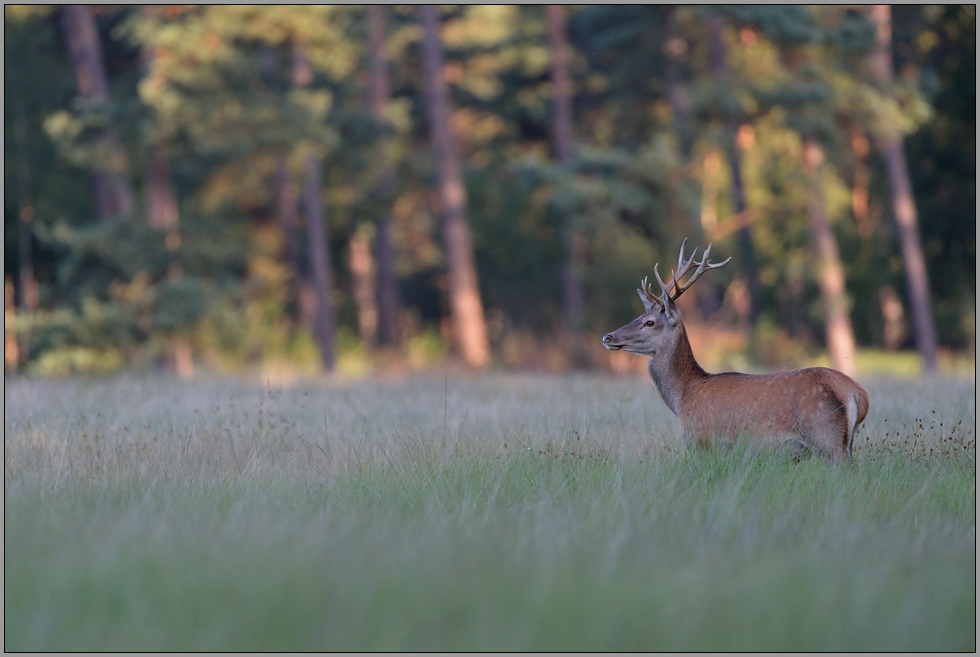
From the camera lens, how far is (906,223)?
661 inches

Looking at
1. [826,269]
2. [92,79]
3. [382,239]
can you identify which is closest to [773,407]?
[826,269]

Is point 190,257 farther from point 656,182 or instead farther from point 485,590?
point 485,590

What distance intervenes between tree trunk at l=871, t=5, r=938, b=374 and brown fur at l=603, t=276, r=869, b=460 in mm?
12016

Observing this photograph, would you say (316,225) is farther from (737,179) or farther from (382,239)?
(737,179)

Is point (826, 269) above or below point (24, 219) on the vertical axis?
below

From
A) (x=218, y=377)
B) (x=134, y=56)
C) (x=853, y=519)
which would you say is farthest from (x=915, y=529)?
(x=134, y=56)

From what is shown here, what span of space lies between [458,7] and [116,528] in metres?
22.6

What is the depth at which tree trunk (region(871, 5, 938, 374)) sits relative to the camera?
16812mm

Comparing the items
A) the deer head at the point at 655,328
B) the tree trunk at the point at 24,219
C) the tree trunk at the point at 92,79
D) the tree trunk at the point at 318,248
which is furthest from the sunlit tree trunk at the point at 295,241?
the deer head at the point at 655,328

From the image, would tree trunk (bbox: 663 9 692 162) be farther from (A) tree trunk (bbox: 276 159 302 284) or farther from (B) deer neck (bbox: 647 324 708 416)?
(B) deer neck (bbox: 647 324 708 416)

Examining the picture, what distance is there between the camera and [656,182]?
1812 centimetres

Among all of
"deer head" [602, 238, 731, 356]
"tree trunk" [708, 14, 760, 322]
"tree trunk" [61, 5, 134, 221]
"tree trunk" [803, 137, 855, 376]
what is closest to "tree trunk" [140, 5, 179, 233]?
"tree trunk" [61, 5, 134, 221]

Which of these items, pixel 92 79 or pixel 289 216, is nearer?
pixel 92 79

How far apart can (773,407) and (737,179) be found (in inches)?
554
